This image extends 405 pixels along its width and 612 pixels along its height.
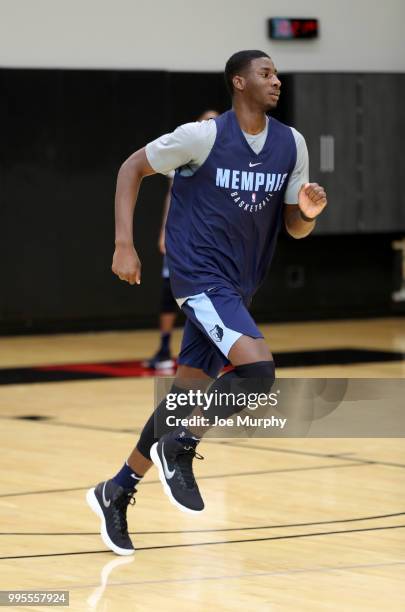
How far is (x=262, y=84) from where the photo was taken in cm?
514

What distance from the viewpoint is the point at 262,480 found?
22.0 ft

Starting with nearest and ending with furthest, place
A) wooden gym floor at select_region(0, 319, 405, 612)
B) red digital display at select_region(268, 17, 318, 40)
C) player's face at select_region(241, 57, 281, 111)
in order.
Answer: wooden gym floor at select_region(0, 319, 405, 612) → player's face at select_region(241, 57, 281, 111) → red digital display at select_region(268, 17, 318, 40)

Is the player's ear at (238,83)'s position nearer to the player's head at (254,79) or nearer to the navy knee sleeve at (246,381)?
the player's head at (254,79)

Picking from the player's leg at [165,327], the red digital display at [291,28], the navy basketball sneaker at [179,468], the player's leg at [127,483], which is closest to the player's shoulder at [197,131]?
the player's leg at [127,483]

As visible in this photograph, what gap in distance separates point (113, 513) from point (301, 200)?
133 centimetres

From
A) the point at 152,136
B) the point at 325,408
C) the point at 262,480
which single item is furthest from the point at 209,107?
the point at 262,480

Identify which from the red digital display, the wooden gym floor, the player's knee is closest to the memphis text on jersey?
the player's knee

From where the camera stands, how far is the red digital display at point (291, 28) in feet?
48.6

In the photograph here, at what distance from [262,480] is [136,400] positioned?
290 cm

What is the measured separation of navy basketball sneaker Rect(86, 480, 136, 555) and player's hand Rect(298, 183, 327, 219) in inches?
48.2

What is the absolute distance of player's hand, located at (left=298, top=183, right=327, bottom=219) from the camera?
4988mm

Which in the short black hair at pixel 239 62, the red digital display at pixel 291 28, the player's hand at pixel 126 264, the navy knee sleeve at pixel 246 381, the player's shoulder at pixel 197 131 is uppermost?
the red digital display at pixel 291 28

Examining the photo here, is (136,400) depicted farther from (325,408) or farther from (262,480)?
(262,480)

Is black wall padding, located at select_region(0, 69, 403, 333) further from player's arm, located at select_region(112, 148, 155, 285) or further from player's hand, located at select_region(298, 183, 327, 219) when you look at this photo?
player's hand, located at select_region(298, 183, 327, 219)
